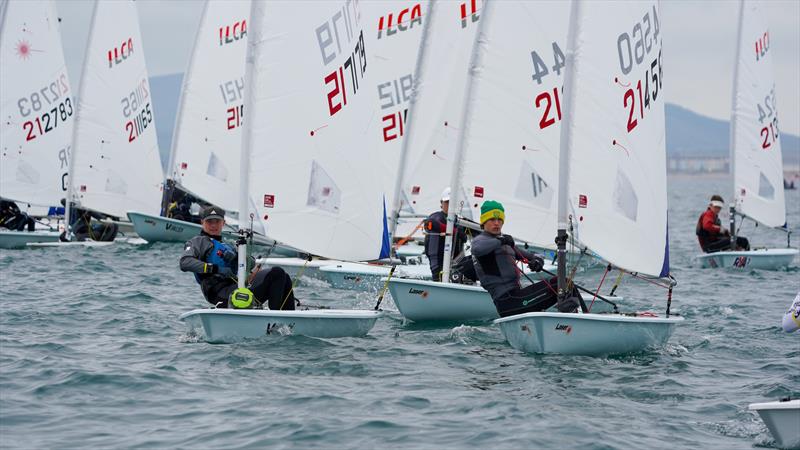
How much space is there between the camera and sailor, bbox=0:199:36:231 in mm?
22297

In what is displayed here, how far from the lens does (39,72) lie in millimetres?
24312

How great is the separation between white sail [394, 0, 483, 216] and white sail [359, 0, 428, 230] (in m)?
0.87

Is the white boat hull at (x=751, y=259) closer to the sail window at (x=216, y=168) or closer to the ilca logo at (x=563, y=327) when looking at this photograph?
the sail window at (x=216, y=168)

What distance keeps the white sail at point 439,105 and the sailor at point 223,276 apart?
24.7 ft

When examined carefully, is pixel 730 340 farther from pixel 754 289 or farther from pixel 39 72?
pixel 39 72

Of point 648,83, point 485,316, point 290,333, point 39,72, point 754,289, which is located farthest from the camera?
point 39,72

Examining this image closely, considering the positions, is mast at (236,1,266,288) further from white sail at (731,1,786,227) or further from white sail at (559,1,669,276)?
white sail at (731,1,786,227)

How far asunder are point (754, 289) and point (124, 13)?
46.6 feet

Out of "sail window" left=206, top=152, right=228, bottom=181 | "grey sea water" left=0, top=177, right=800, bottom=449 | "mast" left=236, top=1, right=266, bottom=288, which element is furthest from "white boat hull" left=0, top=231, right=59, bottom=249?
"mast" left=236, top=1, right=266, bottom=288

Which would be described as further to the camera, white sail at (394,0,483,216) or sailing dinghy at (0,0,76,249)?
sailing dinghy at (0,0,76,249)

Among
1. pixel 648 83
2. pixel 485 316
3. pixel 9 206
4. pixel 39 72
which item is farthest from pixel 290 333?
pixel 39 72

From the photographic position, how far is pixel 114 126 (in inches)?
953

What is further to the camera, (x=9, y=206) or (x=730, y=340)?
(x=9, y=206)

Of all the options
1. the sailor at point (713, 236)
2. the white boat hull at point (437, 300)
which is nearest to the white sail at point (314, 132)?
the white boat hull at point (437, 300)
